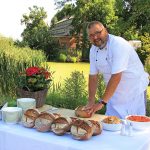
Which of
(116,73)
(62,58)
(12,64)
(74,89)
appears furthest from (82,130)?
(62,58)

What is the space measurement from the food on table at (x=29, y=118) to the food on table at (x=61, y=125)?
18 cm

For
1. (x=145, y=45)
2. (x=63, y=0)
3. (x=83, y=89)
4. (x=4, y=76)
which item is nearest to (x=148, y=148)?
(x=83, y=89)

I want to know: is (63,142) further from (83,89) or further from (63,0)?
(63,0)

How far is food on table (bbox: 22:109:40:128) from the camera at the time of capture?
231cm

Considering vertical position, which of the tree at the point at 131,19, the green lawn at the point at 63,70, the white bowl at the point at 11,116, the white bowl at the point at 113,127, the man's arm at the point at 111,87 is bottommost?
the green lawn at the point at 63,70

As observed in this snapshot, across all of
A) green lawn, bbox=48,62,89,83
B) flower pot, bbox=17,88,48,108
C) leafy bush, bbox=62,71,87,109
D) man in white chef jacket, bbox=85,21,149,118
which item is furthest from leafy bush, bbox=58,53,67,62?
flower pot, bbox=17,88,48,108

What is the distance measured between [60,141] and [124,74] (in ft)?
3.72

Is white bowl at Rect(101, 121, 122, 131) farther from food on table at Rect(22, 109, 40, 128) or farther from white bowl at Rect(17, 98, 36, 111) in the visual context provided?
white bowl at Rect(17, 98, 36, 111)

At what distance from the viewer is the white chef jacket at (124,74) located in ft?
9.17

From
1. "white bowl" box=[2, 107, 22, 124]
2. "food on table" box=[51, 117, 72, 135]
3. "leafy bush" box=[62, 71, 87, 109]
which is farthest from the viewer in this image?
"leafy bush" box=[62, 71, 87, 109]

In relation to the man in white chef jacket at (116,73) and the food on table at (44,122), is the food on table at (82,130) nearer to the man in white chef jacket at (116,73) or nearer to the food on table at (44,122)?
the food on table at (44,122)

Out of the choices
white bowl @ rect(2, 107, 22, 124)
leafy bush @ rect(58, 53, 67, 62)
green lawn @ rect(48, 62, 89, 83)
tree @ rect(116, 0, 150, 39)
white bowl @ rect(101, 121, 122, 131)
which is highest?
tree @ rect(116, 0, 150, 39)

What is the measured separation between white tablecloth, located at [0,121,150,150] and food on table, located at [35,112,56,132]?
3 cm

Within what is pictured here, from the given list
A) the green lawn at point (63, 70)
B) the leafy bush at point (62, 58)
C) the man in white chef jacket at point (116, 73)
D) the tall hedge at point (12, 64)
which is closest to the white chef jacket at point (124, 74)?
the man in white chef jacket at point (116, 73)
